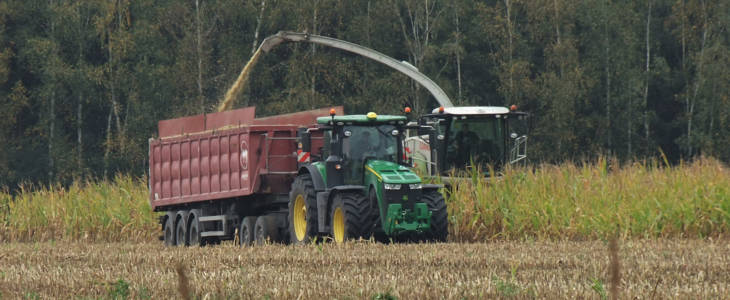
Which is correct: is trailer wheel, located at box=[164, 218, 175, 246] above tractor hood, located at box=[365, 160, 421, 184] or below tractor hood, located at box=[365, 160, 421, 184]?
below

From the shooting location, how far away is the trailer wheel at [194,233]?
66.9 ft

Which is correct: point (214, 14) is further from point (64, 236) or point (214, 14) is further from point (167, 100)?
point (64, 236)

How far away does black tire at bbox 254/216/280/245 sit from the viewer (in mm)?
18130

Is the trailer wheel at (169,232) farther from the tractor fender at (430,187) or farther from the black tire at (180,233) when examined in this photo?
the tractor fender at (430,187)

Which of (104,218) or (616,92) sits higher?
(616,92)

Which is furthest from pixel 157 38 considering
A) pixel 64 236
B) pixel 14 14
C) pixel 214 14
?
pixel 64 236

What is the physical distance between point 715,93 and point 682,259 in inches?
1531

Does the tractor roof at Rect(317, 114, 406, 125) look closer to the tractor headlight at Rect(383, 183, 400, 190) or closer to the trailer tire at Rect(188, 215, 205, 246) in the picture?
the tractor headlight at Rect(383, 183, 400, 190)

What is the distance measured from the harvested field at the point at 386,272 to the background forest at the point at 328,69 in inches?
1269

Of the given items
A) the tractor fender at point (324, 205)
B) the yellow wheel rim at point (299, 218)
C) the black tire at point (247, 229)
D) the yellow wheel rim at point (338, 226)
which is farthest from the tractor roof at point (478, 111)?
the yellow wheel rim at point (338, 226)

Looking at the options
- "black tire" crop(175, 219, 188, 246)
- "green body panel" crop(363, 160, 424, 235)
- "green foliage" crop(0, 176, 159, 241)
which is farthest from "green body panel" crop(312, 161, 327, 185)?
"green foliage" crop(0, 176, 159, 241)

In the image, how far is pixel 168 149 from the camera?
21.5m

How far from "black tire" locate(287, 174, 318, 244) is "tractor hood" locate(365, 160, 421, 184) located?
3.05ft

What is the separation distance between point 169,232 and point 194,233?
1529 mm
